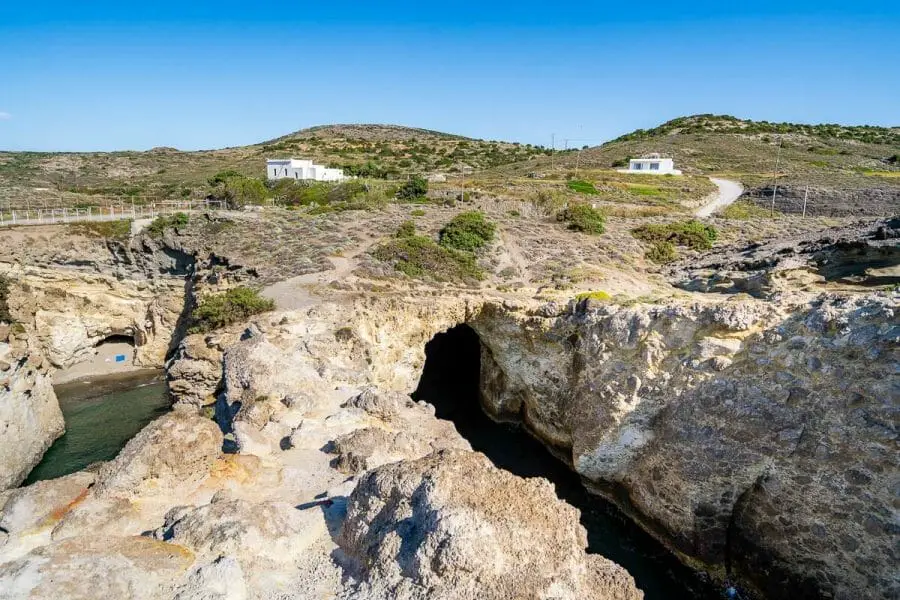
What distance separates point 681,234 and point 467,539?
30.9 m

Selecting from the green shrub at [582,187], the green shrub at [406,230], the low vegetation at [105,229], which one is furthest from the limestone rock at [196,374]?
the green shrub at [582,187]

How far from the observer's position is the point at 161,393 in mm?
28609

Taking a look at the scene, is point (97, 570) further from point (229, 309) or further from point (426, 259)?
point (426, 259)

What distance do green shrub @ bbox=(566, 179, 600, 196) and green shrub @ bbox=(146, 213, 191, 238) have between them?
33.9m

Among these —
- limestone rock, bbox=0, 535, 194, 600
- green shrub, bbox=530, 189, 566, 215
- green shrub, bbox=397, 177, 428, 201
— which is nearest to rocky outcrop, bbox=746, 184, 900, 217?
green shrub, bbox=530, 189, 566, 215

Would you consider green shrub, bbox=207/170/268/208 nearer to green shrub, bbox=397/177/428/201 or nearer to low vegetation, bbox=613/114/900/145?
green shrub, bbox=397/177/428/201

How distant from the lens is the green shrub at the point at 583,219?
33781 millimetres

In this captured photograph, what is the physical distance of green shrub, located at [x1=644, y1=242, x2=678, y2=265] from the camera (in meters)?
31.0

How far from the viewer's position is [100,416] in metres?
25.8

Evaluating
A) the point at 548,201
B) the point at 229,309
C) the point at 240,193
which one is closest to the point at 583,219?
the point at 548,201

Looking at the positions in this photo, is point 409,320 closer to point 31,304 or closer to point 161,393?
point 161,393

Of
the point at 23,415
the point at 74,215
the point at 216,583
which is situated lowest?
the point at 23,415

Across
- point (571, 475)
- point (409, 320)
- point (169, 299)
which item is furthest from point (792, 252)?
point (169, 299)

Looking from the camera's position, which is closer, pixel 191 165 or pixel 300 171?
pixel 300 171
